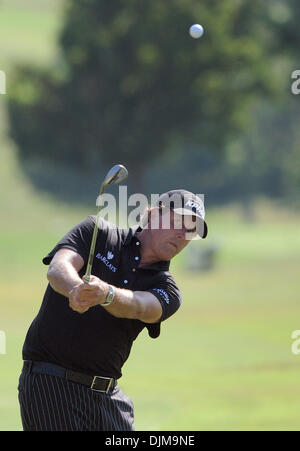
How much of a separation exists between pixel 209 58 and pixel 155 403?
39129 mm

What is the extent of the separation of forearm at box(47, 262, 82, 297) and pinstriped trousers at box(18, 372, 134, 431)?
50 centimetres

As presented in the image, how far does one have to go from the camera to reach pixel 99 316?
16.5 feet

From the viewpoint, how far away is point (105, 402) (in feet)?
16.8

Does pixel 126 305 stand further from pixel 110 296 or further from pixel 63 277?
pixel 63 277

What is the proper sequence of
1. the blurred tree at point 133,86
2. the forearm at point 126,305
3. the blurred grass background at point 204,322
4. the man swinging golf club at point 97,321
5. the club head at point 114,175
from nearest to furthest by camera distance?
the forearm at point 126,305
the club head at point 114,175
the man swinging golf club at point 97,321
the blurred grass background at point 204,322
the blurred tree at point 133,86

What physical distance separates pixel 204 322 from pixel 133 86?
27943 mm

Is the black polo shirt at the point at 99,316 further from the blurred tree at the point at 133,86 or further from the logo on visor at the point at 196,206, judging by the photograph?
the blurred tree at the point at 133,86

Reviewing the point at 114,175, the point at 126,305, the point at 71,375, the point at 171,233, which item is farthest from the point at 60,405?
the point at 114,175

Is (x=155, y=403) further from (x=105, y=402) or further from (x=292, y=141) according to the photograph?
(x=292, y=141)

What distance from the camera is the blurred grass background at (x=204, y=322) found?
11898mm

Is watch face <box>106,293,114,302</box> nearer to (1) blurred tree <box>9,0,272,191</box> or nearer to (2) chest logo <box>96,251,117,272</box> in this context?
(2) chest logo <box>96,251,117,272</box>

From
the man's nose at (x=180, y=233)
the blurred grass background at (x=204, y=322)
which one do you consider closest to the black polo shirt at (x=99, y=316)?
the man's nose at (x=180, y=233)

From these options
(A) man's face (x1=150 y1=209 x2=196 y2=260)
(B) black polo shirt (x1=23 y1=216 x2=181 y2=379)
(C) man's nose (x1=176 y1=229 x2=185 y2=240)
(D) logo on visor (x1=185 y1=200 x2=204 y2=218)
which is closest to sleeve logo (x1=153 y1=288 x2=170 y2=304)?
(B) black polo shirt (x1=23 y1=216 x2=181 y2=379)

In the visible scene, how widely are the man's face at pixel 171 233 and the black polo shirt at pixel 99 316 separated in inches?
4.4
